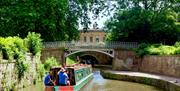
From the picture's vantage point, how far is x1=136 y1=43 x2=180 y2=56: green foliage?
37931 mm

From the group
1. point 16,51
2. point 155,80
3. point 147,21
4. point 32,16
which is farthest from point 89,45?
point 16,51

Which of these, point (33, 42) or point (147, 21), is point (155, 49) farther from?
point (33, 42)

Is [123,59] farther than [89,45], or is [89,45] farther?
[89,45]

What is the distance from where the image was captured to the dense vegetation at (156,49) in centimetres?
3789

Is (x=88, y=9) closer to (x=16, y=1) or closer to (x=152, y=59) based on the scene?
(x=16, y=1)

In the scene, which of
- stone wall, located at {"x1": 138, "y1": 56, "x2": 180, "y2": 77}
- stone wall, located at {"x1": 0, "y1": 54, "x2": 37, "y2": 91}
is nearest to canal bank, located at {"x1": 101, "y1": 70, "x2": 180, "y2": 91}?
stone wall, located at {"x1": 138, "y1": 56, "x2": 180, "y2": 77}

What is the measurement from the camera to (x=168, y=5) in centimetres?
4931

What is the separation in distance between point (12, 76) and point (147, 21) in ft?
79.5

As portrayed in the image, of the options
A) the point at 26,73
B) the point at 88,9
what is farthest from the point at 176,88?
the point at 88,9

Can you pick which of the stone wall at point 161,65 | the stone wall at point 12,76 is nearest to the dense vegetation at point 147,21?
the stone wall at point 161,65

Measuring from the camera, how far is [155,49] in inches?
1641

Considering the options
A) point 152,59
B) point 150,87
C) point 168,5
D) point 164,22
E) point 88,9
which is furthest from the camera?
point 88,9

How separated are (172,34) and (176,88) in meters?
23.9

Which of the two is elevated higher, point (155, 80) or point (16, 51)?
point (16, 51)
